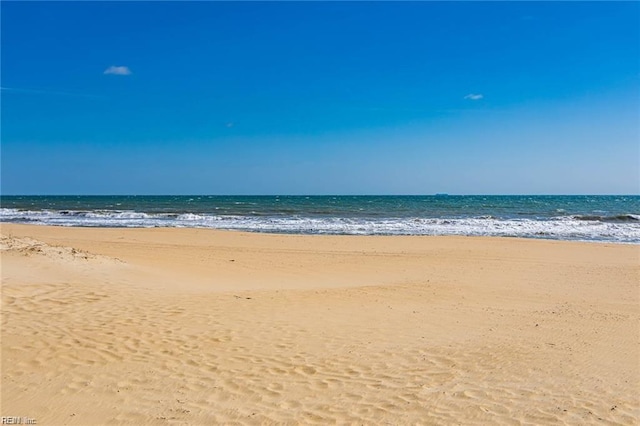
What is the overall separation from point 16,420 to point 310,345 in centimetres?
369

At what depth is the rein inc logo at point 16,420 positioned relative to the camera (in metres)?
4.57

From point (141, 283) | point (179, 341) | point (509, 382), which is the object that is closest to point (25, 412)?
point (179, 341)

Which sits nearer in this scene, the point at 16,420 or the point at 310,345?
the point at 16,420

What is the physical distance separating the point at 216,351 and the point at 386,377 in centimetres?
244

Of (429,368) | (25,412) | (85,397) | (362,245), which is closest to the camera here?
(25,412)

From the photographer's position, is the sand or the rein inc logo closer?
the rein inc logo

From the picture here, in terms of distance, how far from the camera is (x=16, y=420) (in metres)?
4.61

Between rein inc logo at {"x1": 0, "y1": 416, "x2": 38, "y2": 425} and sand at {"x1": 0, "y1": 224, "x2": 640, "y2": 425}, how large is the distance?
9 cm

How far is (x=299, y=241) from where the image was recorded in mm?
22172

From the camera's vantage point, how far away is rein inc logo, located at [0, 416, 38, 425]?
15.0 ft

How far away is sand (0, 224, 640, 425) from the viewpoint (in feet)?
16.3

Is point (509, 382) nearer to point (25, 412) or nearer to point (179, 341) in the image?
point (179, 341)

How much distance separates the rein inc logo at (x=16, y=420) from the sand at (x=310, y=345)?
88 millimetres

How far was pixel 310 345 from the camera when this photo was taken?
6.89 metres
